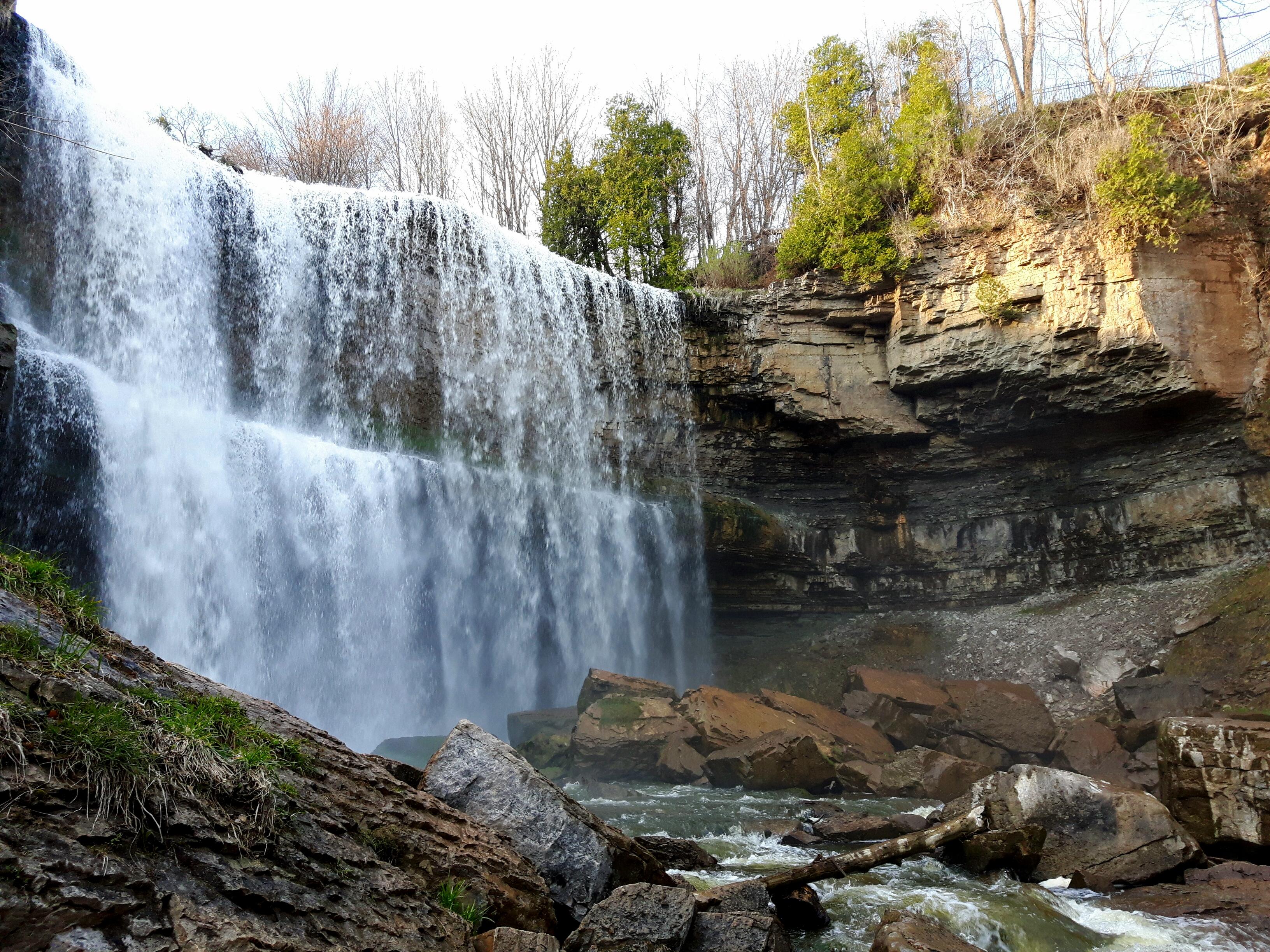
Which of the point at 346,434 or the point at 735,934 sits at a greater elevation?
the point at 346,434

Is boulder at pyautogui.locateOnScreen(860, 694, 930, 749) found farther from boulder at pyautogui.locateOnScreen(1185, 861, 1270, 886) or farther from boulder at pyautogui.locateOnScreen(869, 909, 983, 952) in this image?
boulder at pyautogui.locateOnScreen(869, 909, 983, 952)

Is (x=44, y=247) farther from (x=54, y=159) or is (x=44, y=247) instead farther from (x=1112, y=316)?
(x=1112, y=316)

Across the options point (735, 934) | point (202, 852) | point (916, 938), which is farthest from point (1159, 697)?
point (202, 852)

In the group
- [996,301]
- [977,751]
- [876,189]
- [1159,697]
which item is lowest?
[977,751]

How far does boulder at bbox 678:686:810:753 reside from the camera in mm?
13367

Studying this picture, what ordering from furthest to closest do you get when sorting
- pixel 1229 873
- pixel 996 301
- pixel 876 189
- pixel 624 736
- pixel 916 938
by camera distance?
pixel 876 189, pixel 996 301, pixel 624 736, pixel 1229 873, pixel 916 938

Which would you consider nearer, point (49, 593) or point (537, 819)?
point (49, 593)

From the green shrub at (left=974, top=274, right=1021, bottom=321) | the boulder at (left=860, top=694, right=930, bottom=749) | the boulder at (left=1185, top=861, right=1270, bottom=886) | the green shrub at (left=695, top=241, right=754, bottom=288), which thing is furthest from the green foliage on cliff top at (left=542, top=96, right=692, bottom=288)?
the boulder at (left=1185, top=861, right=1270, bottom=886)

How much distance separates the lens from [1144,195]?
1583 centimetres

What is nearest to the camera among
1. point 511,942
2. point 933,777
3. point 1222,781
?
point 511,942

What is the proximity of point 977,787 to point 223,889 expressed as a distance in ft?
25.9

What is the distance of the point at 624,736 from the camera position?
1341cm

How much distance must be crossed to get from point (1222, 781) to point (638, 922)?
20.8 ft

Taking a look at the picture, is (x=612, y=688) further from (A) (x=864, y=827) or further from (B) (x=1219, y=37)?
(B) (x=1219, y=37)
